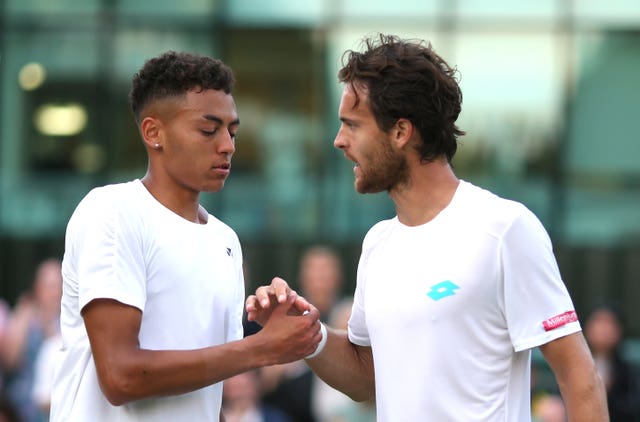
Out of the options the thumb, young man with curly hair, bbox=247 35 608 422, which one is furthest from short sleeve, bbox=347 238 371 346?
the thumb

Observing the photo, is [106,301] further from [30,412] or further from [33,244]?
[33,244]

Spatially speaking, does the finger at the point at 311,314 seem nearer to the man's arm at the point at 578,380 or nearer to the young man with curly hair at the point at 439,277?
the young man with curly hair at the point at 439,277

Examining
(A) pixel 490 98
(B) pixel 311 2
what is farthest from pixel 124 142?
(A) pixel 490 98

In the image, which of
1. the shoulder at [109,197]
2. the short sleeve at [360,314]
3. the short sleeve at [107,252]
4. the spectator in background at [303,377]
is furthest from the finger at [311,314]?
the spectator in background at [303,377]

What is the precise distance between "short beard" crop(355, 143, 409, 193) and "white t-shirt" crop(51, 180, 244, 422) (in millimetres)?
645

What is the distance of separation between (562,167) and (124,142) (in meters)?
4.99

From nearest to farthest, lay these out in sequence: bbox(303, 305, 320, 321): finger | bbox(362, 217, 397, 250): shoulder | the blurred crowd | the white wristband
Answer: bbox(303, 305, 320, 321): finger < bbox(362, 217, 397, 250): shoulder < the white wristband < the blurred crowd

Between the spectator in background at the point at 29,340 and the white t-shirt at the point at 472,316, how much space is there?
18.2 feet

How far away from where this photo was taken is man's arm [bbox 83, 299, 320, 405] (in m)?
4.32

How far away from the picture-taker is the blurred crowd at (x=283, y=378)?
883 centimetres

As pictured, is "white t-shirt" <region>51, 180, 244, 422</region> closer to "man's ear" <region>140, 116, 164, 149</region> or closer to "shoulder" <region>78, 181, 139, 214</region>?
"shoulder" <region>78, 181, 139, 214</region>

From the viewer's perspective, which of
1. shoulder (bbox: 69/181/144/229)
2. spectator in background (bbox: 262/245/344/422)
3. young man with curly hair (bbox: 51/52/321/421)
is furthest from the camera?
spectator in background (bbox: 262/245/344/422)

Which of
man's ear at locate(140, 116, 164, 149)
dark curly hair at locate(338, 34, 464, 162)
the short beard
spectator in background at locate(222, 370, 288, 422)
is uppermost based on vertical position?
dark curly hair at locate(338, 34, 464, 162)

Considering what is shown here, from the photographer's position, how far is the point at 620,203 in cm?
1452
